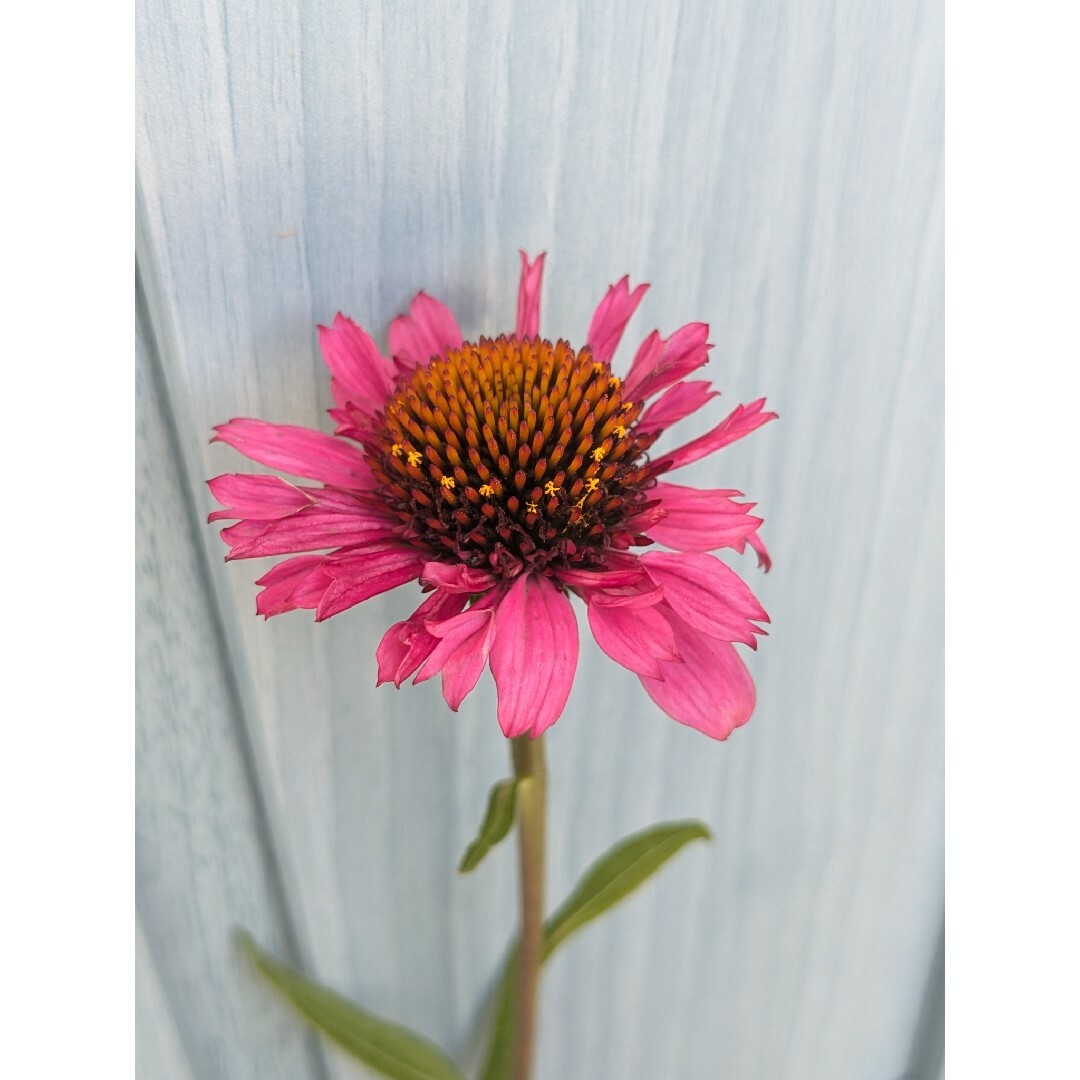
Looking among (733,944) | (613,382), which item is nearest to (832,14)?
(613,382)

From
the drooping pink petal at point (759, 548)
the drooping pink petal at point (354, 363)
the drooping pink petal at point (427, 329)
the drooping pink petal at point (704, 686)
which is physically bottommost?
the drooping pink petal at point (704, 686)

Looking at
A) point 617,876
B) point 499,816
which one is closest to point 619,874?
point 617,876

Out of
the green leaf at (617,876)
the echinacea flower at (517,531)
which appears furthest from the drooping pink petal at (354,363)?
the green leaf at (617,876)

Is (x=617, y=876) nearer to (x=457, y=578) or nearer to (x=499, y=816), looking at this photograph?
(x=499, y=816)

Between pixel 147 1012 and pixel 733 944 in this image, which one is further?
pixel 733 944

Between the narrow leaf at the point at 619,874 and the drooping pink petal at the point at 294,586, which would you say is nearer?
the drooping pink petal at the point at 294,586

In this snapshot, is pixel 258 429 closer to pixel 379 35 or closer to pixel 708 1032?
pixel 379 35

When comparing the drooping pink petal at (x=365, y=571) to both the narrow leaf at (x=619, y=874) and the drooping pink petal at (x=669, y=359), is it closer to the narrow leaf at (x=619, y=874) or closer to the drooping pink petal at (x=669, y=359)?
the drooping pink petal at (x=669, y=359)
